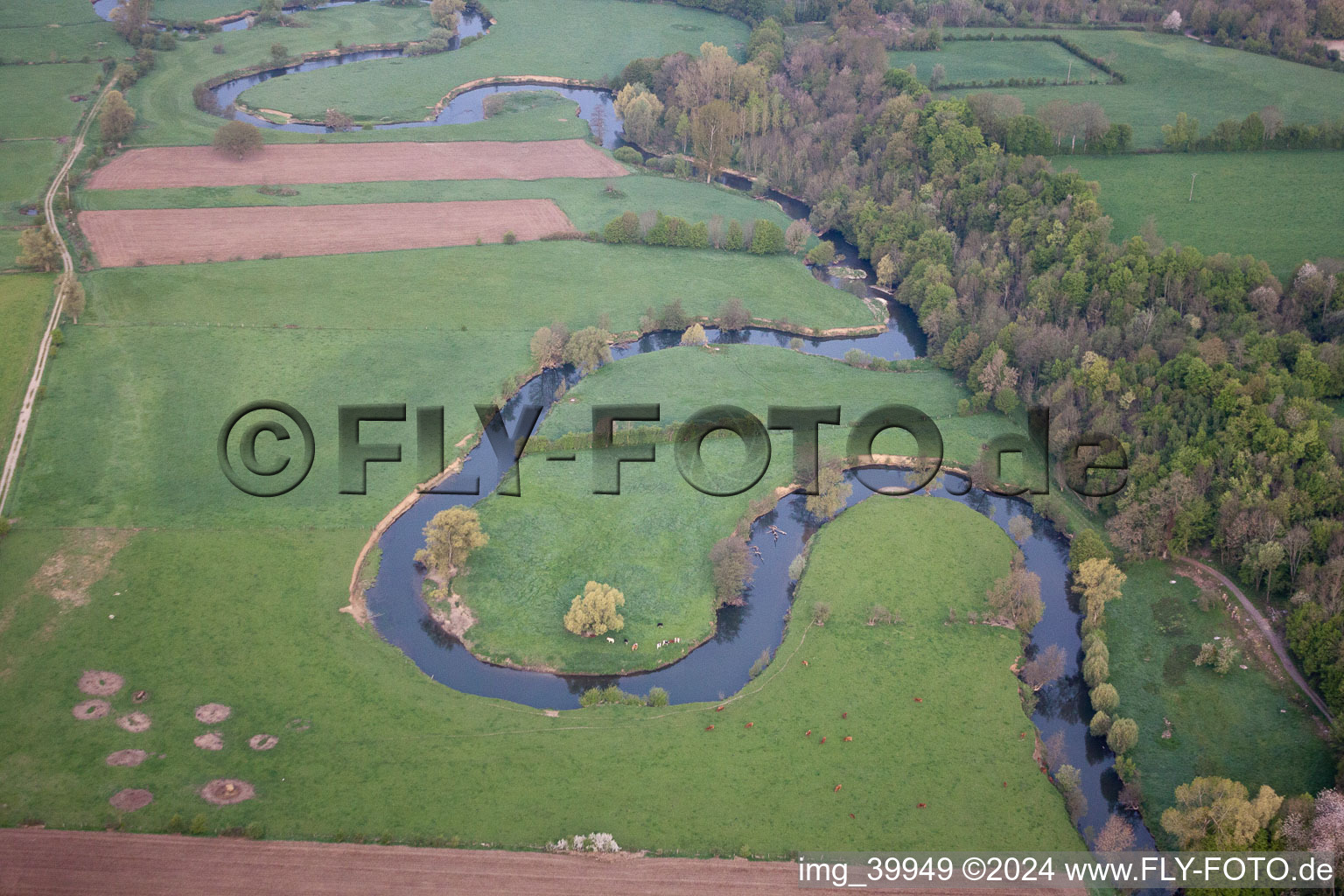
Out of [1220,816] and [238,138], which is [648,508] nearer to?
[1220,816]

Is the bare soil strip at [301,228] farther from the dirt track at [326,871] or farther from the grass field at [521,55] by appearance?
the dirt track at [326,871]

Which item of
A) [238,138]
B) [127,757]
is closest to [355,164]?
[238,138]

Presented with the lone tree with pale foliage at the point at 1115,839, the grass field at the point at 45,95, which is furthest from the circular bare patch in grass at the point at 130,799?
the grass field at the point at 45,95

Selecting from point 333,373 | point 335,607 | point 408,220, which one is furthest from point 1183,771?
point 408,220

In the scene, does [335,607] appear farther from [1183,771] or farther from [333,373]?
[1183,771]

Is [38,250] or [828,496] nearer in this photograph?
[828,496]
